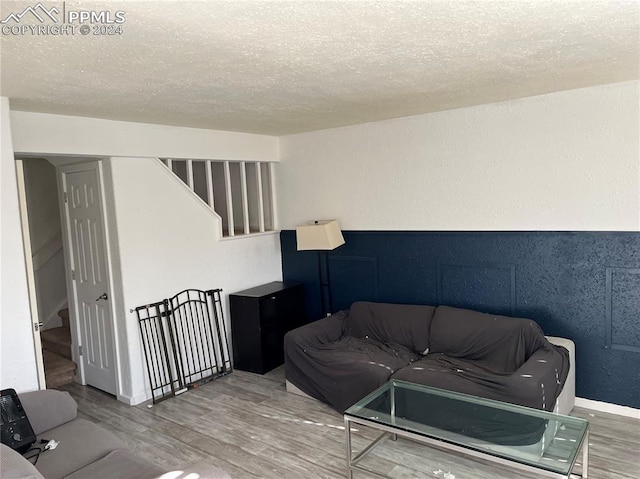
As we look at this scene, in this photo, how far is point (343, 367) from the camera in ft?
11.8

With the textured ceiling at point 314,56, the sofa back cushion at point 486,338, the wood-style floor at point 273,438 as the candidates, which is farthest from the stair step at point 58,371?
the sofa back cushion at point 486,338

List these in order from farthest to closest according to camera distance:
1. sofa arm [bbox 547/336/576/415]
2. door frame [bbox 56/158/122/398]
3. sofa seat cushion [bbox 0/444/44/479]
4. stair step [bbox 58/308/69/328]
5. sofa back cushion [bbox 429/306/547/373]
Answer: stair step [bbox 58/308/69/328]
door frame [bbox 56/158/122/398]
sofa back cushion [bbox 429/306/547/373]
sofa arm [bbox 547/336/576/415]
sofa seat cushion [bbox 0/444/44/479]

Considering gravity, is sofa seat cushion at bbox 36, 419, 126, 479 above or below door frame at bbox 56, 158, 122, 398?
below

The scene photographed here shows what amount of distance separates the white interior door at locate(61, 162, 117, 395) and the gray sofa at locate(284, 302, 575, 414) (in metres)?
1.69

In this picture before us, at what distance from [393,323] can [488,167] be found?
1.59 meters

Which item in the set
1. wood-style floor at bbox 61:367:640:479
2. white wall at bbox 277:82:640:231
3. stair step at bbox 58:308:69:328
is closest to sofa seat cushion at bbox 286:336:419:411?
wood-style floor at bbox 61:367:640:479

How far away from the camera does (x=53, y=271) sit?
5.81 m

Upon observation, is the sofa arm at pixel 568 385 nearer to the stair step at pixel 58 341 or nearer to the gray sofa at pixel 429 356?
the gray sofa at pixel 429 356

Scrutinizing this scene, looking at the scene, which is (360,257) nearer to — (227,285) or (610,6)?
(227,285)

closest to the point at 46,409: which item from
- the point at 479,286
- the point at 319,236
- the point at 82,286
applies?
the point at 82,286

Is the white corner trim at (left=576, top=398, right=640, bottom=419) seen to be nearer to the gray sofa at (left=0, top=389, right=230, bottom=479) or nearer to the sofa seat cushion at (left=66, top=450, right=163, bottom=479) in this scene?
the gray sofa at (left=0, top=389, right=230, bottom=479)

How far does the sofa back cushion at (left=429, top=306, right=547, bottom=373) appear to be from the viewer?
3410 mm

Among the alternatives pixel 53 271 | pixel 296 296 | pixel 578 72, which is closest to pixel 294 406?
pixel 296 296

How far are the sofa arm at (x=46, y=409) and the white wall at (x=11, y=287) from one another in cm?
18
